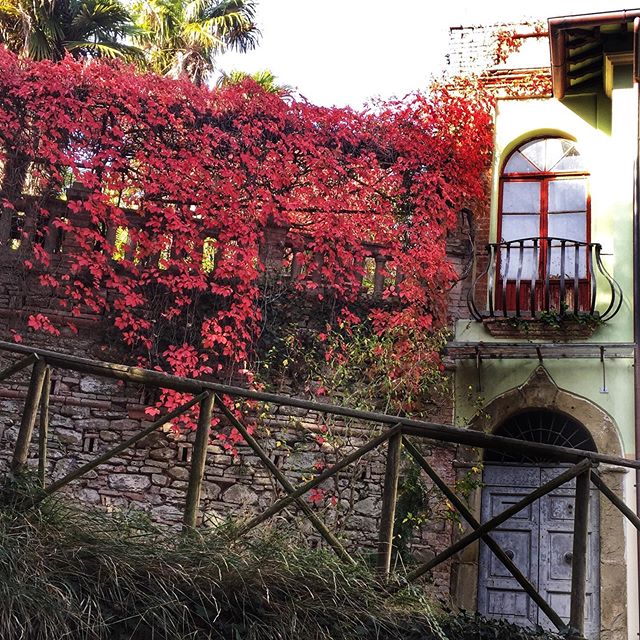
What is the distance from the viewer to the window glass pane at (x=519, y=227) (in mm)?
10312

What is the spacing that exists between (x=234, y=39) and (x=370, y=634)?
44.8ft

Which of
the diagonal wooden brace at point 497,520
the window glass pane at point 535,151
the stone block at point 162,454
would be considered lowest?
the diagonal wooden brace at point 497,520

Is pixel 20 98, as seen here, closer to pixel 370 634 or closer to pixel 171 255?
pixel 171 255

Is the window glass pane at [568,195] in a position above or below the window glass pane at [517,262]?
above

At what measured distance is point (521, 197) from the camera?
10484 millimetres

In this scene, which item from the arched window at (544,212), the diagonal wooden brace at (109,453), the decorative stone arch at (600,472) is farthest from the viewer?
the arched window at (544,212)

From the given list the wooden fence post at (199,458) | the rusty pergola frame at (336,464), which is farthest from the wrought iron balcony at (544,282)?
the wooden fence post at (199,458)

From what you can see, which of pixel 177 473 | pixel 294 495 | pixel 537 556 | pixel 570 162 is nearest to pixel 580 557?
pixel 294 495

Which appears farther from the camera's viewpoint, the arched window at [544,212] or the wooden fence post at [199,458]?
the arched window at [544,212]

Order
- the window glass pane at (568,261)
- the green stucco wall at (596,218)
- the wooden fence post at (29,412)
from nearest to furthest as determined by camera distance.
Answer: the wooden fence post at (29,412), the green stucco wall at (596,218), the window glass pane at (568,261)

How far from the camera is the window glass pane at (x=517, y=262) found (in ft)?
32.9

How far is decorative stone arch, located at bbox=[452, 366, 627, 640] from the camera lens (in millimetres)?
8531

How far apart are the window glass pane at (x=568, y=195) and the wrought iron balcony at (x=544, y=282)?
54 cm

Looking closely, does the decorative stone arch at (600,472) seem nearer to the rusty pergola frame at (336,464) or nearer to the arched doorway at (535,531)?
the arched doorway at (535,531)
